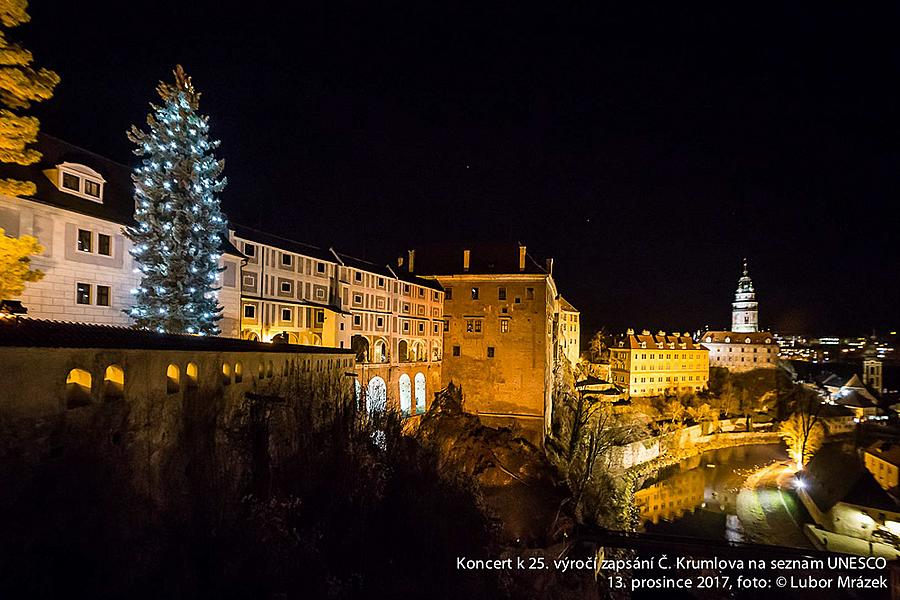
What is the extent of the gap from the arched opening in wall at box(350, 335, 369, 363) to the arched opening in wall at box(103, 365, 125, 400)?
2276 cm

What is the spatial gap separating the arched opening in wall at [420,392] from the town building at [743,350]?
67761 mm

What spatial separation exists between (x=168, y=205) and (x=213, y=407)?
381 inches

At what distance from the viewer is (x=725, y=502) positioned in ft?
135

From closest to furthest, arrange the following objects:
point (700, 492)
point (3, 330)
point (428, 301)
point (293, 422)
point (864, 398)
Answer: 1. point (3, 330)
2. point (293, 422)
3. point (428, 301)
4. point (700, 492)
5. point (864, 398)

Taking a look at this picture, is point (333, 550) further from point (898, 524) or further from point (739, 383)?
point (739, 383)

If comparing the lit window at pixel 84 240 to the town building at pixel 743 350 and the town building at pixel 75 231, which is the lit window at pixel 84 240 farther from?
the town building at pixel 743 350

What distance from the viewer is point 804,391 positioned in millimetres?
71312

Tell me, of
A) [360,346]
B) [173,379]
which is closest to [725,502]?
[360,346]

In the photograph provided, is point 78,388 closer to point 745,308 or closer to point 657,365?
point 657,365

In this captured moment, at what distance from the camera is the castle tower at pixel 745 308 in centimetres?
11238

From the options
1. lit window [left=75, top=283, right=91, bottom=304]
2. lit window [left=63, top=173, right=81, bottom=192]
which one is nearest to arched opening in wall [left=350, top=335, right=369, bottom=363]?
lit window [left=75, top=283, right=91, bottom=304]

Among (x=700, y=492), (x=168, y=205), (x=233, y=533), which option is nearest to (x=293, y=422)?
(x=233, y=533)

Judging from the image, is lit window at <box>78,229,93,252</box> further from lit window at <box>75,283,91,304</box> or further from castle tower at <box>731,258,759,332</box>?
castle tower at <box>731,258,759,332</box>

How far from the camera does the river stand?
115 ft
